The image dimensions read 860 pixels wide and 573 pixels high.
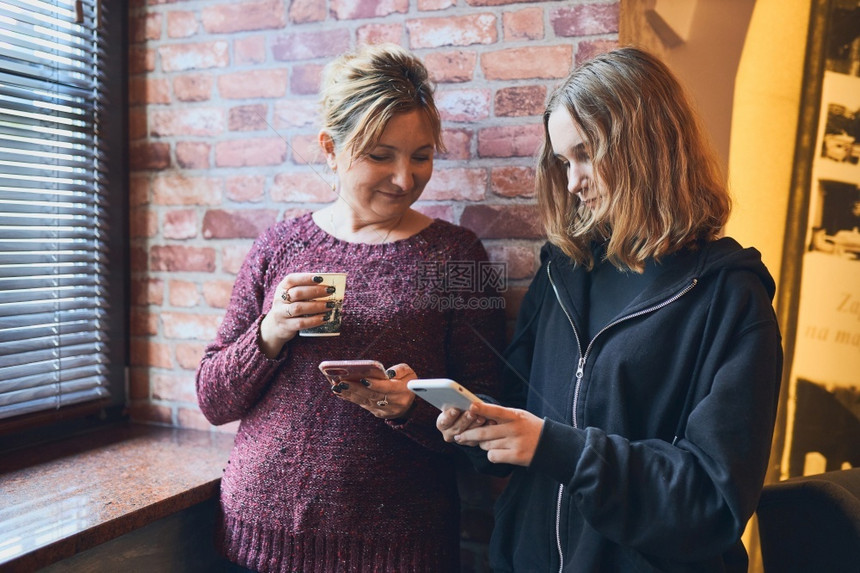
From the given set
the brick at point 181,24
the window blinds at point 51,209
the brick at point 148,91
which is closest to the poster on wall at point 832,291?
the brick at point 181,24

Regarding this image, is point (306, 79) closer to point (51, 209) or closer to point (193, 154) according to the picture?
point (193, 154)

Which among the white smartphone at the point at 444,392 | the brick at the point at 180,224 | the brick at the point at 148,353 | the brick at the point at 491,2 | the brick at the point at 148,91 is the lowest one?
the brick at the point at 148,353

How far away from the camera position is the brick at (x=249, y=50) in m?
1.94

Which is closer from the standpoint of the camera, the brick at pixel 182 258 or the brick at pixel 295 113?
the brick at pixel 295 113

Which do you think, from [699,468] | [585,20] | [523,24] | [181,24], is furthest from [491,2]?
[699,468]

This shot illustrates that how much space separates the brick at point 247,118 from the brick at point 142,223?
40 centimetres

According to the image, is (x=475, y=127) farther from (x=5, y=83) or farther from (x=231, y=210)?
(x=5, y=83)

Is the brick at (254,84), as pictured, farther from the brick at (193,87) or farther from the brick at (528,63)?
the brick at (528,63)

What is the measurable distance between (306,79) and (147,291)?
856 millimetres

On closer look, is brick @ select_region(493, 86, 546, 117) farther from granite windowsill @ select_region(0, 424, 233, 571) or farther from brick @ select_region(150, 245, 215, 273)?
granite windowsill @ select_region(0, 424, 233, 571)

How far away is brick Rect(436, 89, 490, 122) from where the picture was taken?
171 cm

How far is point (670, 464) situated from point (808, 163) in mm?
1097

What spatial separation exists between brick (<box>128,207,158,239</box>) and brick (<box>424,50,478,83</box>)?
3.31 ft

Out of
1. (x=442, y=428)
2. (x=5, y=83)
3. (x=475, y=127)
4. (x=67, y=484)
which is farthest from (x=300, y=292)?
(x=5, y=83)
